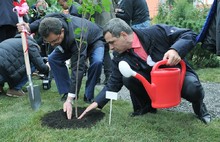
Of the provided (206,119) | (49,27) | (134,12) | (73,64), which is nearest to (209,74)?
(134,12)

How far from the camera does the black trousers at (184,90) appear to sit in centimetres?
278

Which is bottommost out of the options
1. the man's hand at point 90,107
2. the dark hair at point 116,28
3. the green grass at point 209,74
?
the green grass at point 209,74

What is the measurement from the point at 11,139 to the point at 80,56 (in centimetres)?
109

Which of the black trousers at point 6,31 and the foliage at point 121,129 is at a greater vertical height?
the black trousers at point 6,31

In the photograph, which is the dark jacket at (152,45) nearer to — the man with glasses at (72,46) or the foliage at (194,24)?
the man with glasses at (72,46)

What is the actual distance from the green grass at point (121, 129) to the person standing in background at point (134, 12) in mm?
2098

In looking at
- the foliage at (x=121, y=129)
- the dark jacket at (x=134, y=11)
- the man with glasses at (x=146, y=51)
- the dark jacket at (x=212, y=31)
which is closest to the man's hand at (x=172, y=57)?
the man with glasses at (x=146, y=51)

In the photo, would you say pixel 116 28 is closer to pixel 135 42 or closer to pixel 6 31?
pixel 135 42

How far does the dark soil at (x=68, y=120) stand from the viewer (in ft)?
9.55

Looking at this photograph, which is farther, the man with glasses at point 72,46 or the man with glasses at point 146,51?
the man with glasses at point 72,46

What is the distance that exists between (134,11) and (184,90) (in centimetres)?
264

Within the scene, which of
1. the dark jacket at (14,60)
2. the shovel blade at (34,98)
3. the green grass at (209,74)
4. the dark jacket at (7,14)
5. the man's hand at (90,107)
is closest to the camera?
the man's hand at (90,107)

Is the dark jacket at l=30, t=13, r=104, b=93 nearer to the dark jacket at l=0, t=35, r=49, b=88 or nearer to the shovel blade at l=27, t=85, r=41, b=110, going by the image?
the dark jacket at l=0, t=35, r=49, b=88

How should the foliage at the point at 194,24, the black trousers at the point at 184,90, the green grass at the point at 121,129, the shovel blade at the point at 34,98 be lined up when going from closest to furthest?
the green grass at the point at 121,129, the black trousers at the point at 184,90, the shovel blade at the point at 34,98, the foliage at the point at 194,24
